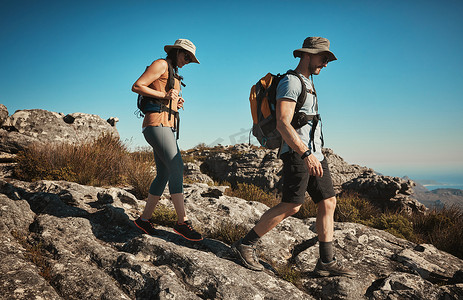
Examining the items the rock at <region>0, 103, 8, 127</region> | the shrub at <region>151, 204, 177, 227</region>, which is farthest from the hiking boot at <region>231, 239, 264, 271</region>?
the rock at <region>0, 103, 8, 127</region>

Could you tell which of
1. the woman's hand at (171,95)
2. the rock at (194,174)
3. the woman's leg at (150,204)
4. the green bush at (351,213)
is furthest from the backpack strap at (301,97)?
the rock at (194,174)

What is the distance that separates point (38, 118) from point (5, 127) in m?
1.01

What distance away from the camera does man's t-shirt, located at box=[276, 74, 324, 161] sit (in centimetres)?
277

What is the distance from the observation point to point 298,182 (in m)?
2.84

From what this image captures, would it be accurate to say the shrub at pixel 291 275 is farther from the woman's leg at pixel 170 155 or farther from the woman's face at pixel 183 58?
the woman's face at pixel 183 58

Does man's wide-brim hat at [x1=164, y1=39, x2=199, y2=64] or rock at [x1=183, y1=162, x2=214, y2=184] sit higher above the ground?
man's wide-brim hat at [x1=164, y1=39, x2=199, y2=64]

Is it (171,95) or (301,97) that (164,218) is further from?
(301,97)

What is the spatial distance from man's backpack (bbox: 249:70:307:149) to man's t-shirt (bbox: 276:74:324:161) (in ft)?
0.26

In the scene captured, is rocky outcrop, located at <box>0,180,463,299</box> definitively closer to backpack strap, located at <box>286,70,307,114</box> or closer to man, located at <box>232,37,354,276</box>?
man, located at <box>232,37,354,276</box>

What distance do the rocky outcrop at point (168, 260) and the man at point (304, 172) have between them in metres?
0.22

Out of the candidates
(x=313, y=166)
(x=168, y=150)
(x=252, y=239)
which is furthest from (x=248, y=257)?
(x=168, y=150)

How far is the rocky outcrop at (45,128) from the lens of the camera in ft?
25.8

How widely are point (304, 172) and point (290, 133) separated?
1.69 ft

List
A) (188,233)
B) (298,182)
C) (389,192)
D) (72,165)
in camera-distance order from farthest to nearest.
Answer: (389,192) → (72,165) → (188,233) → (298,182)
